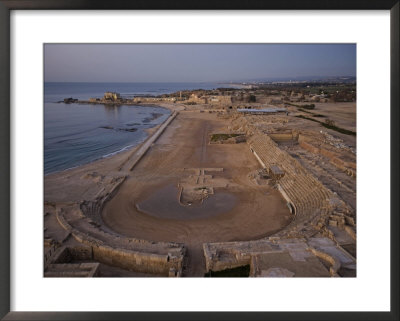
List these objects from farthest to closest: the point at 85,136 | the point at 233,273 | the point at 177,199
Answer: the point at 85,136
the point at 177,199
the point at 233,273

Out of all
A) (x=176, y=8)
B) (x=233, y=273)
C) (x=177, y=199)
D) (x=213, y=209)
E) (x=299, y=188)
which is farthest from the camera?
(x=177, y=199)

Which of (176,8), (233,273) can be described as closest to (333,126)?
(233,273)

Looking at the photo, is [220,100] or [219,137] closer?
[219,137]

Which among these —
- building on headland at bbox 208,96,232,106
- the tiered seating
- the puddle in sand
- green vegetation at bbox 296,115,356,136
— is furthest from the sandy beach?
building on headland at bbox 208,96,232,106

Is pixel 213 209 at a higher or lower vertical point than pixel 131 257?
higher

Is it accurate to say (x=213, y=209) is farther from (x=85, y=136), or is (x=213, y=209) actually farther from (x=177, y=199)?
(x=85, y=136)

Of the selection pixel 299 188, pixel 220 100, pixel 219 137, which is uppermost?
pixel 220 100

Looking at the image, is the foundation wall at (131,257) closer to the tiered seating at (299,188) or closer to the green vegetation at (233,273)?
the green vegetation at (233,273)
